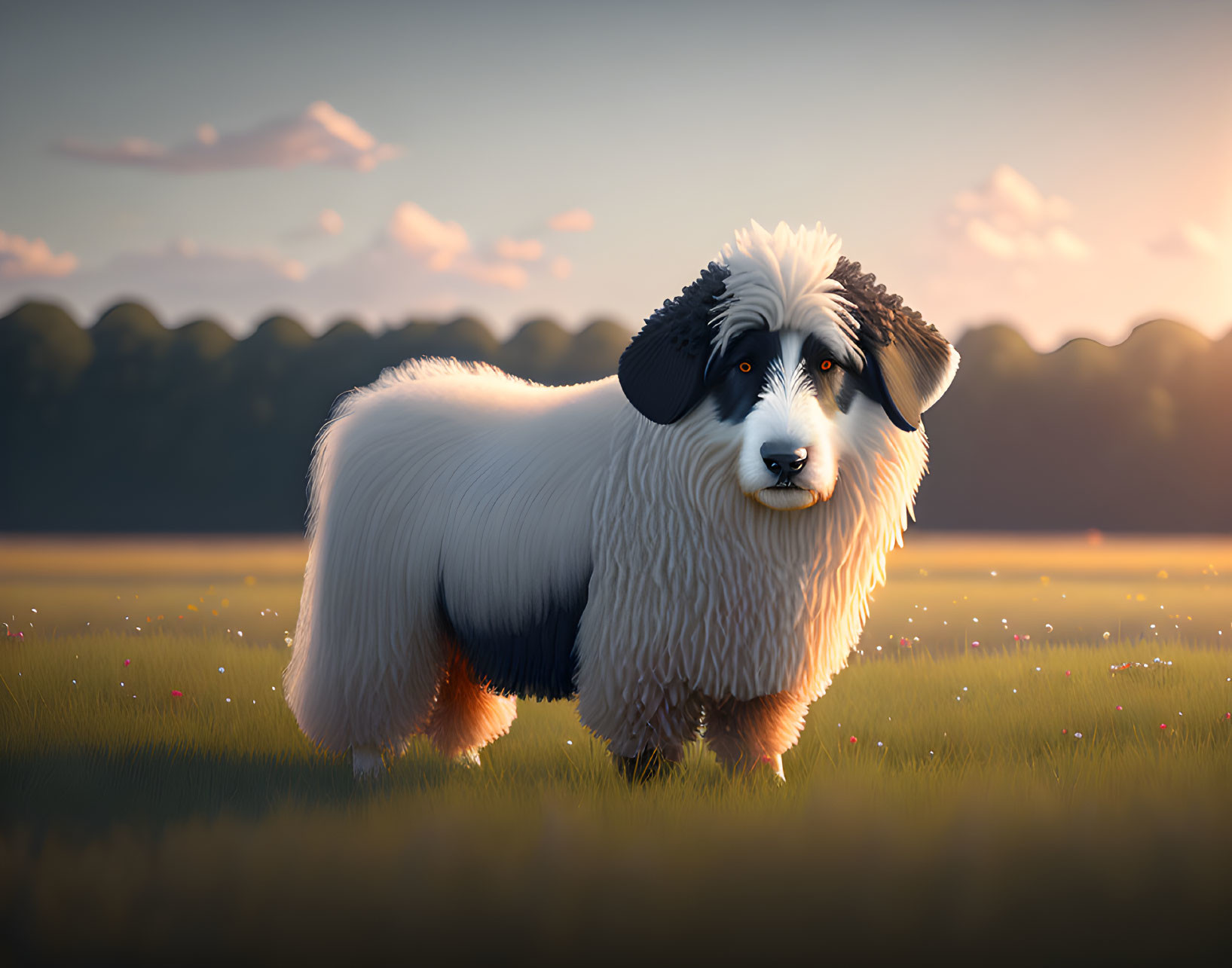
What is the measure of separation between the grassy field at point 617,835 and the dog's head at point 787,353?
1138mm

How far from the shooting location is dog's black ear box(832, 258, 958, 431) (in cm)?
300

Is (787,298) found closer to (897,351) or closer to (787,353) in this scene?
(787,353)

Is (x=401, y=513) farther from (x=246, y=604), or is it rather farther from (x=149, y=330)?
(x=149, y=330)

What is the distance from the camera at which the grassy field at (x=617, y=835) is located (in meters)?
2.13

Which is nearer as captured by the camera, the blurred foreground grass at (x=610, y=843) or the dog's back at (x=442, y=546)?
the blurred foreground grass at (x=610, y=843)

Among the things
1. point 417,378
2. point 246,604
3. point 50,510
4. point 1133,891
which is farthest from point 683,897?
point 50,510

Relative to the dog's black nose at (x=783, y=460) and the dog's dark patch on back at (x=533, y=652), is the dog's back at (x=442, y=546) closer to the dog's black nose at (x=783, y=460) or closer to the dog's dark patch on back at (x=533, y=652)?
the dog's dark patch on back at (x=533, y=652)

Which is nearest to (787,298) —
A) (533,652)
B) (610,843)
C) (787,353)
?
(787,353)

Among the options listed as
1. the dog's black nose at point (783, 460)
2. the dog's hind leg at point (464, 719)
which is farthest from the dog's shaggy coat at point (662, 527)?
the dog's hind leg at point (464, 719)

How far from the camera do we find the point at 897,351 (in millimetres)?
3037

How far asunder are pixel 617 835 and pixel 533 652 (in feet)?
3.17

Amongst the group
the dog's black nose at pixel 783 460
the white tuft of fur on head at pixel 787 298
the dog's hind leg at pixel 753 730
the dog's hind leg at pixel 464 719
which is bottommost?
the dog's hind leg at pixel 464 719

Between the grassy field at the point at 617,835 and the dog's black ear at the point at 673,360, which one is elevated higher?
the dog's black ear at the point at 673,360

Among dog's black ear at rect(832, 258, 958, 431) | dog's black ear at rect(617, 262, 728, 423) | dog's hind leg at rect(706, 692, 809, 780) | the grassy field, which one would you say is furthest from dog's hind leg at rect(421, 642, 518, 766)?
dog's black ear at rect(832, 258, 958, 431)
